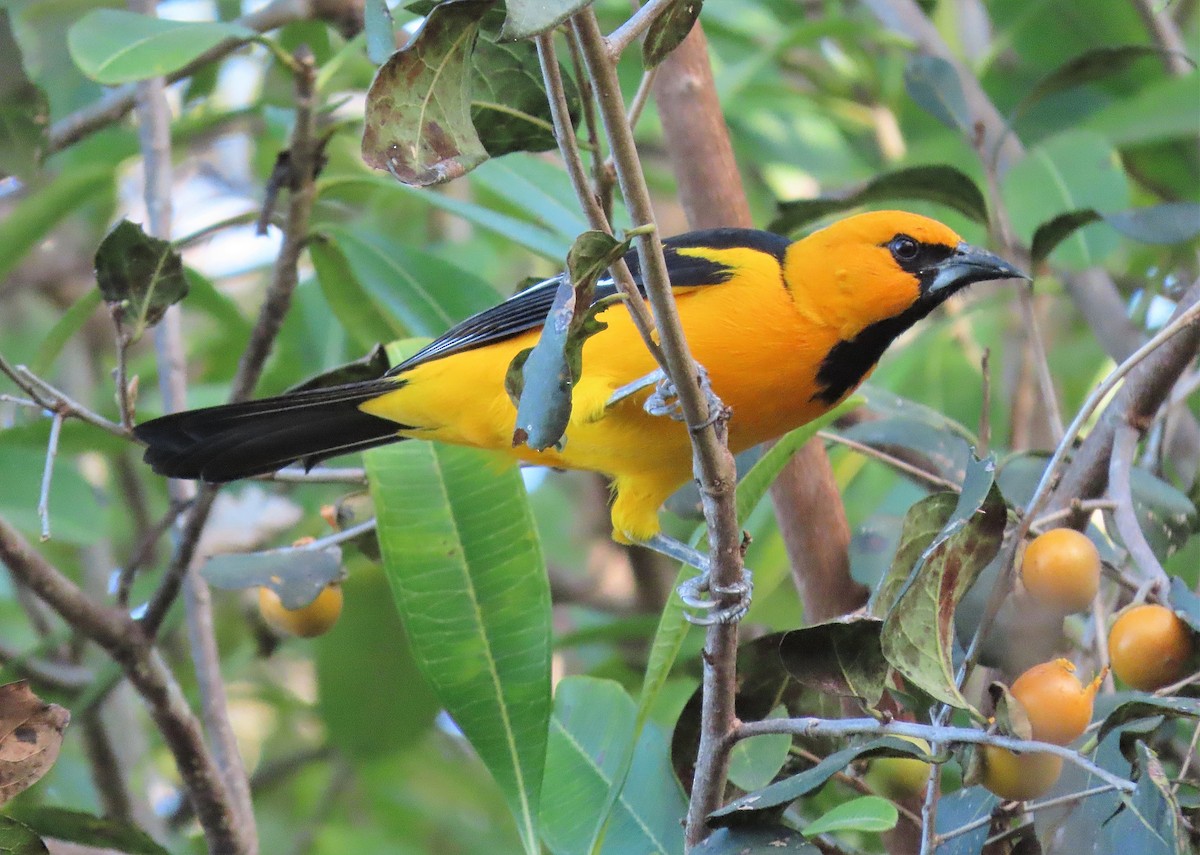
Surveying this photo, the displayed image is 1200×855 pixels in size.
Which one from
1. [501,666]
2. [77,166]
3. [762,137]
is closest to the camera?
[501,666]

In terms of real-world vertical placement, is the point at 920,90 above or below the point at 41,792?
above

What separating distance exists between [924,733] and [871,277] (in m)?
1.60

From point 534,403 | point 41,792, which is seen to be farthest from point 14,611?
point 534,403

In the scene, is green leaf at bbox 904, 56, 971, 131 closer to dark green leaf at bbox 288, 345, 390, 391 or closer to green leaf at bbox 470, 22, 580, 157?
dark green leaf at bbox 288, 345, 390, 391

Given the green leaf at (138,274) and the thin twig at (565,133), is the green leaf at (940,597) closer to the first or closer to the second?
the thin twig at (565,133)

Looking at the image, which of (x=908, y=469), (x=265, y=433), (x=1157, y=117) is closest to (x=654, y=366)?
(x=908, y=469)

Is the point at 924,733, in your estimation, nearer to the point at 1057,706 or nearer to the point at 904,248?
the point at 1057,706

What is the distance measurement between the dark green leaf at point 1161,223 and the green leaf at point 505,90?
148 cm

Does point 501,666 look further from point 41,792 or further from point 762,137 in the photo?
point 762,137

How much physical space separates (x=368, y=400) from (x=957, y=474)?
1.27 m

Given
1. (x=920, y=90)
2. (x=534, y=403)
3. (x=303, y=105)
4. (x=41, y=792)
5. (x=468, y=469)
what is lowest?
(x=41, y=792)

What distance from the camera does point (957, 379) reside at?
4203 millimetres

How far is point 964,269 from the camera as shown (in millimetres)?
2914

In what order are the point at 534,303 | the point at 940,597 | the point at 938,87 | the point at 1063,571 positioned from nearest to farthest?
1. the point at 940,597
2. the point at 1063,571
3. the point at 534,303
4. the point at 938,87
